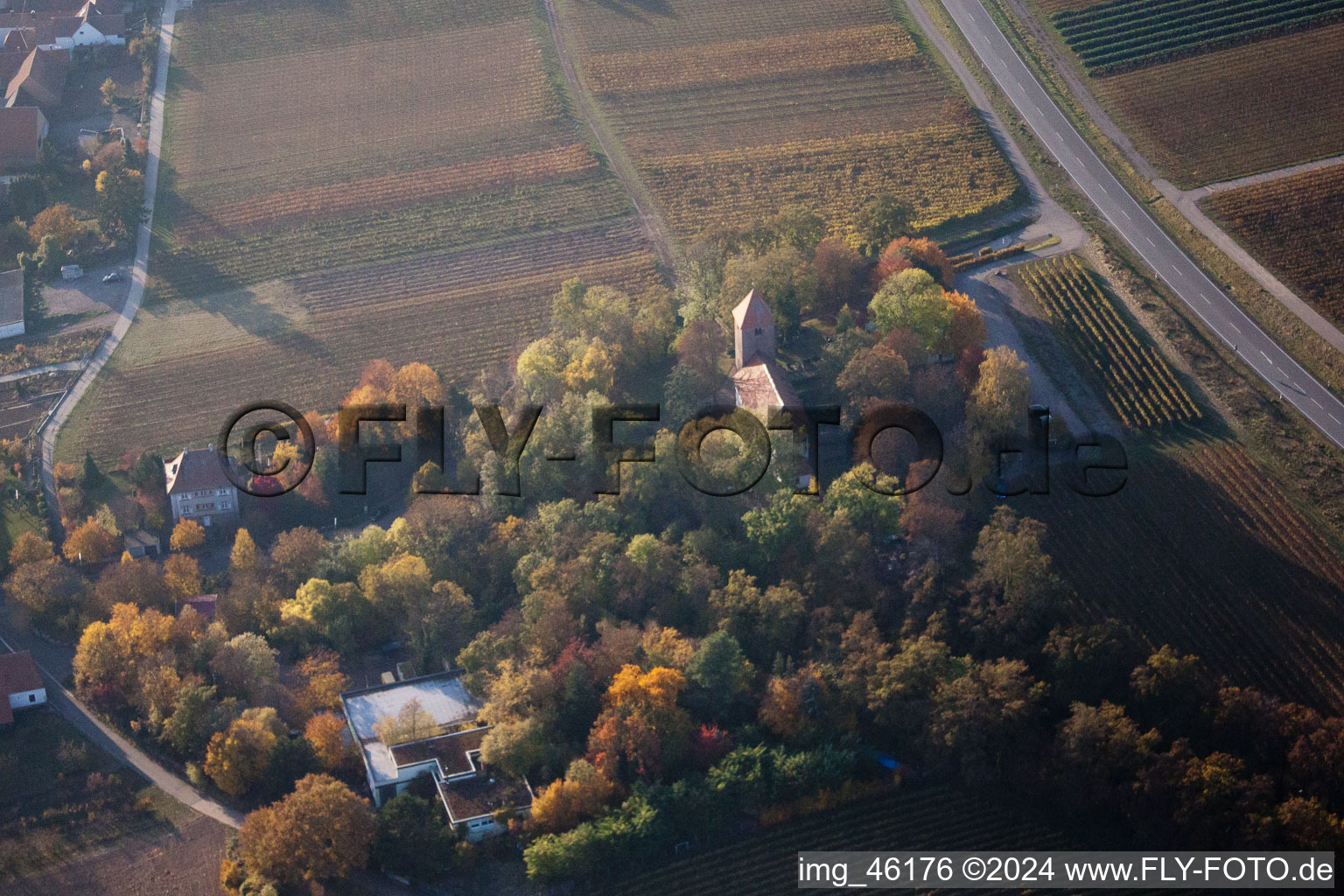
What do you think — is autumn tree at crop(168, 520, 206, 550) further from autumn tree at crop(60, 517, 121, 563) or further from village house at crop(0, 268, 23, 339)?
village house at crop(0, 268, 23, 339)

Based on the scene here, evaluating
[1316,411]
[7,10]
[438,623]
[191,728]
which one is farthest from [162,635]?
[7,10]

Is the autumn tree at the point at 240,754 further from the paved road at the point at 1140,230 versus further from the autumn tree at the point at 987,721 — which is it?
the paved road at the point at 1140,230

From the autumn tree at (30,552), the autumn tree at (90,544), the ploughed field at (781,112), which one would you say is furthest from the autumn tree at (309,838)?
the ploughed field at (781,112)

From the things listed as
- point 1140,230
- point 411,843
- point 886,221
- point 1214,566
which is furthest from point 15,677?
point 1140,230

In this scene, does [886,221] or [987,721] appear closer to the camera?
[987,721]

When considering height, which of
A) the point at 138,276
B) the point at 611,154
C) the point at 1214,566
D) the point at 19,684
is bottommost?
the point at 19,684

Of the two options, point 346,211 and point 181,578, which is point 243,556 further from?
point 346,211

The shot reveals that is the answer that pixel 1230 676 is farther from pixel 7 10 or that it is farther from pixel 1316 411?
pixel 7 10
